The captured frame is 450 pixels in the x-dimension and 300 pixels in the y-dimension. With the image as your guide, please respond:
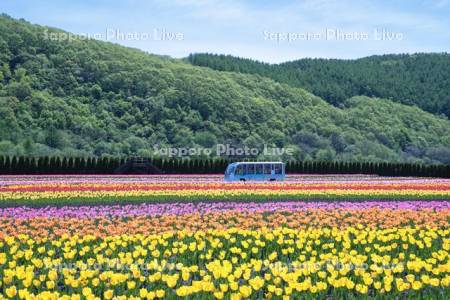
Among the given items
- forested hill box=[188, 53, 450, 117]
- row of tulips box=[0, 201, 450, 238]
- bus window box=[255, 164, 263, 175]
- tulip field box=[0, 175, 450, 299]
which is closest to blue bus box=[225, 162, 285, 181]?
bus window box=[255, 164, 263, 175]

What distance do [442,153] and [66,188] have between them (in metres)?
79.6

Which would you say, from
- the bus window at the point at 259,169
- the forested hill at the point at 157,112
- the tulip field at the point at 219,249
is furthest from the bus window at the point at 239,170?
the forested hill at the point at 157,112

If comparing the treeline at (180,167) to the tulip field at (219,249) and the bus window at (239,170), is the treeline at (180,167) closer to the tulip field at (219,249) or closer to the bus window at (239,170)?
the bus window at (239,170)

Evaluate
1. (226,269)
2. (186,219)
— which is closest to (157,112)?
(186,219)

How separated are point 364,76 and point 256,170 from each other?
4624 inches

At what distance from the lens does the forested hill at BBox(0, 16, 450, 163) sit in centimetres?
7981

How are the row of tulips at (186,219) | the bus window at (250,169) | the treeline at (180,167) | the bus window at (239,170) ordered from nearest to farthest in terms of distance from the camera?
1. the row of tulips at (186,219)
2. the bus window at (239,170)
3. the bus window at (250,169)
4. the treeline at (180,167)

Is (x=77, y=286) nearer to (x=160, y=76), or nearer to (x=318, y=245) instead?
(x=318, y=245)

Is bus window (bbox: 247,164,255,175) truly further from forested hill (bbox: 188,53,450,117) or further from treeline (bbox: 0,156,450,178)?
forested hill (bbox: 188,53,450,117)

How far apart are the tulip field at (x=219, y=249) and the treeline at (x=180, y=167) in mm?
24633

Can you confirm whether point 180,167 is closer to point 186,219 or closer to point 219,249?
point 186,219

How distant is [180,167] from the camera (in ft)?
160

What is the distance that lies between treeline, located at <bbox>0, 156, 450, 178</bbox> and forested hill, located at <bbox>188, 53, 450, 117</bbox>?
83.5 meters

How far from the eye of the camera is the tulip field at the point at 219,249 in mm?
7020
